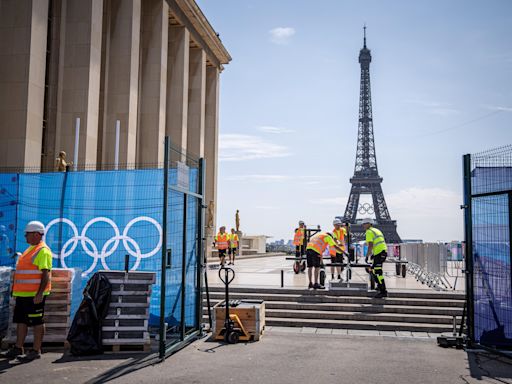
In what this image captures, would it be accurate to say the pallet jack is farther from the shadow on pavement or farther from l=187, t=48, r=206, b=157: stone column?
l=187, t=48, r=206, b=157: stone column

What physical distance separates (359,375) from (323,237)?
23.0 ft

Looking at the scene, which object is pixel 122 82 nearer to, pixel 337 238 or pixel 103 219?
pixel 337 238

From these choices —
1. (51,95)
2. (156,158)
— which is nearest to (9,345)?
(51,95)

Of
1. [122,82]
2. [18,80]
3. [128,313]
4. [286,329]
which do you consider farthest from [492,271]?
[122,82]

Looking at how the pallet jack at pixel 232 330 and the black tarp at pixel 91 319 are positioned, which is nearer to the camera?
the black tarp at pixel 91 319

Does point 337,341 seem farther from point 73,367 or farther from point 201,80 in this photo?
point 201,80

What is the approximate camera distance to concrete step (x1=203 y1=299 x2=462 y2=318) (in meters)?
11.8

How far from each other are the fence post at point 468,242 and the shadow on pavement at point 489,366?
596 mm

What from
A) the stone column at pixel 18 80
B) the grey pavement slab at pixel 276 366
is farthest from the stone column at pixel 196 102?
the grey pavement slab at pixel 276 366

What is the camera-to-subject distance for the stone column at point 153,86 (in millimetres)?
30234

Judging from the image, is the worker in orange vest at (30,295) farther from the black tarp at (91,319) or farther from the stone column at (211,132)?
the stone column at (211,132)

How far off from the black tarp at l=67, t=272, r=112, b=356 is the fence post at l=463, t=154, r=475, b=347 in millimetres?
6370

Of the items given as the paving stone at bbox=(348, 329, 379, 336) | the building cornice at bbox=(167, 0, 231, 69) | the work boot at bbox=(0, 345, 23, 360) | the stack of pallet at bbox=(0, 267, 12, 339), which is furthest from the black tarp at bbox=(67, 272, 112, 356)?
the building cornice at bbox=(167, 0, 231, 69)

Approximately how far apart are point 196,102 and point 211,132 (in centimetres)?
511
